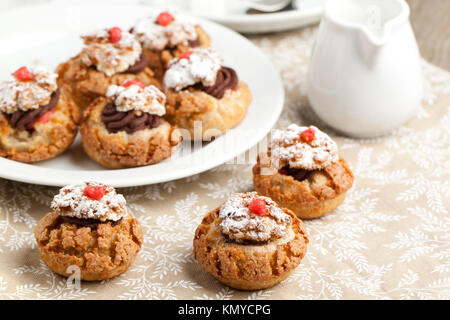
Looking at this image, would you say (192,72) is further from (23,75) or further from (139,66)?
(23,75)

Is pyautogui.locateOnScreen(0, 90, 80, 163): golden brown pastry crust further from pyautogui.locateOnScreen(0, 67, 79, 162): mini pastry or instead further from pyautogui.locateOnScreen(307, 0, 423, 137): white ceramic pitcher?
pyautogui.locateOnScreen(307, 0, 423, 137): white ceramic pitcher

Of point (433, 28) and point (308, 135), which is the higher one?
point (308, 135)

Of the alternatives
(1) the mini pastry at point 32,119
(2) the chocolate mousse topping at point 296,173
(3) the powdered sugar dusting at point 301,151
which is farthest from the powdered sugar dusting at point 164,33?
(2) the chocolate mousse topping at point 296,173

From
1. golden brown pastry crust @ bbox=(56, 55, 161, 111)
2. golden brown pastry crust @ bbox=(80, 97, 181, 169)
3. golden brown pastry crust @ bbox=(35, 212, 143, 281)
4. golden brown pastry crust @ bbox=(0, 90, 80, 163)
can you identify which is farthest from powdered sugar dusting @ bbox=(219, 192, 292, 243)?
golden brown pastry crust @ bbox=(56, 55, 161, 111)

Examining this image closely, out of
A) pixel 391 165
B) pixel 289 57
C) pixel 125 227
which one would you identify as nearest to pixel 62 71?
pixel 125 227

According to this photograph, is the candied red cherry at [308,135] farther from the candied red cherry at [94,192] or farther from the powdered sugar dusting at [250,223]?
the candied red cherry at [94,192]

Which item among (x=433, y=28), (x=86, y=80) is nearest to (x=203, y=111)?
(x=86, y=80)
